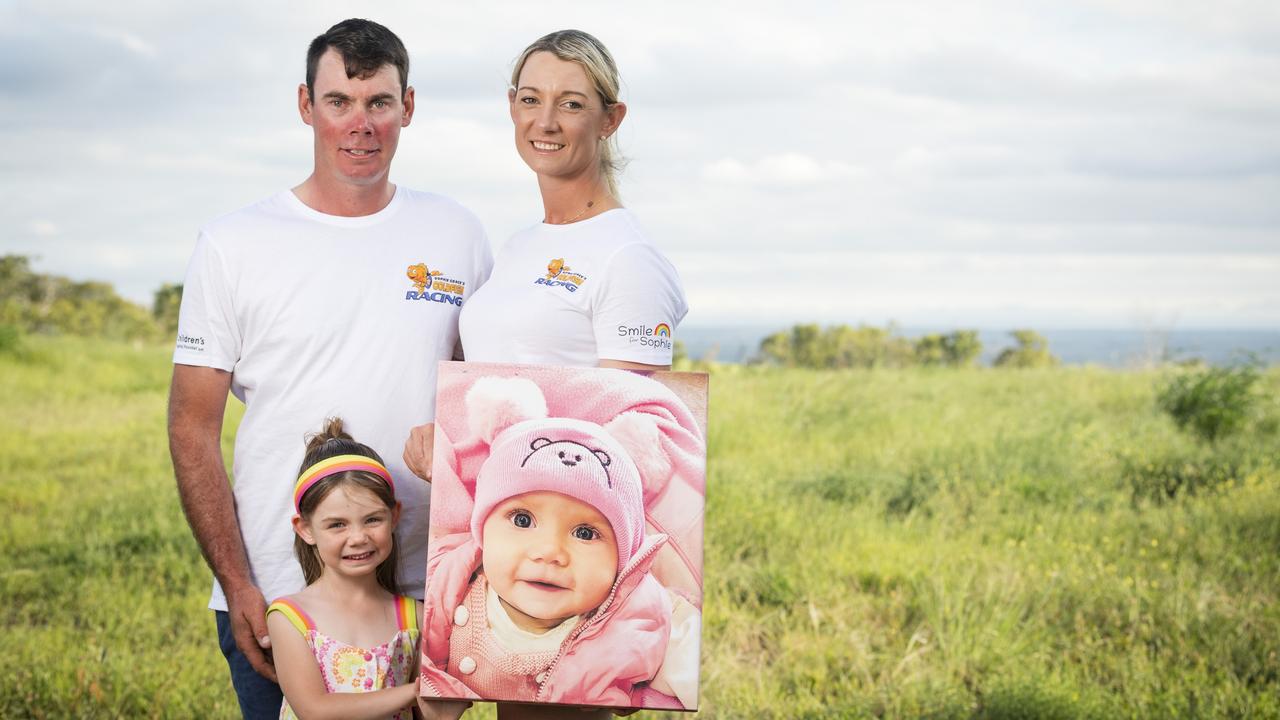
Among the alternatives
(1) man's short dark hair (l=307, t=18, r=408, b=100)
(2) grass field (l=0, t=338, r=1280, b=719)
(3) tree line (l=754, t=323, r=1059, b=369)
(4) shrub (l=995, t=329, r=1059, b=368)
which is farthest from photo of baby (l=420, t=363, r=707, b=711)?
(4) shrub (l=995, t=329, r=1059, b=368)

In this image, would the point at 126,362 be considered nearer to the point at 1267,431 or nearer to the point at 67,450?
the point at 67,450

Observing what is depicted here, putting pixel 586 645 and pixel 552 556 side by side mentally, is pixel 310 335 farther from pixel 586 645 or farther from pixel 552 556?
pixel 586 645

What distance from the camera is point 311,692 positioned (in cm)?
274

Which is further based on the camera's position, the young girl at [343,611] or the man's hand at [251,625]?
the man's hand at [251,625]

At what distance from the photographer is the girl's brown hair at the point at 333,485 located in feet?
9.02

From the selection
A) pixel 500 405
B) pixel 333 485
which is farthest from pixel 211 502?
pixel 500 405

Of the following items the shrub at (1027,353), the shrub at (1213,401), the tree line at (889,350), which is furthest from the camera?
the shrub at (1027,353)

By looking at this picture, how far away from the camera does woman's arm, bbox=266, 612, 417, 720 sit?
2.69 m

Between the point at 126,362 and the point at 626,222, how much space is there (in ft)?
45.5

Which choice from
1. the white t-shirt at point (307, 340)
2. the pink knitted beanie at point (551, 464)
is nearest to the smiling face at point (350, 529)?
the white t-shirt at point (307, 340)

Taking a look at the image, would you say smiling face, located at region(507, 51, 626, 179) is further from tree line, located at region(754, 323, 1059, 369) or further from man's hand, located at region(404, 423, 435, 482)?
tree line, located at region(754, 323, 1059, 369)

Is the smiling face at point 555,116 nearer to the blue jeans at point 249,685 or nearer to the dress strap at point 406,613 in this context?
the dress strap at point 406,613

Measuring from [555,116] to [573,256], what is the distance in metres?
0.39

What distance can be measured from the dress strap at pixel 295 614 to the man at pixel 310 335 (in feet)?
0.62
